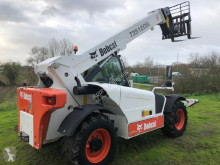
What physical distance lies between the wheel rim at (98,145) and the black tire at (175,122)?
2.12 meters

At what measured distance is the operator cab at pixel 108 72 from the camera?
442cm

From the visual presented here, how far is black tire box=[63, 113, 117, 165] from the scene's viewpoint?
330 cm

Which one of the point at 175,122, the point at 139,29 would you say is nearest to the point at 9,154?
the point at 175,122

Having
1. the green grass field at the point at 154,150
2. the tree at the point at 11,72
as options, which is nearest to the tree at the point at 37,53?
the tree at the point at 11,72

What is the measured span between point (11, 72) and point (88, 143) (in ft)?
89.6

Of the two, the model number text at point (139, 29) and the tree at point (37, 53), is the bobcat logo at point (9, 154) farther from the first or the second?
the tree at point (37, 53)

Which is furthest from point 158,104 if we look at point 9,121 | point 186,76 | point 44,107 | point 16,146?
point 186,76

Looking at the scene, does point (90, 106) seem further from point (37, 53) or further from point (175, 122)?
point (37, 53)

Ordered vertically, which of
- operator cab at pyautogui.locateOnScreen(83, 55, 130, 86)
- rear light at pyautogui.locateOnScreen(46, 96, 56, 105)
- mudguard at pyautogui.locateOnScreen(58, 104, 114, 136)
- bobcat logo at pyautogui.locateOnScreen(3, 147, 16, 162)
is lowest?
bobcat logo at pyautogui.locateOnScreen(3, 147, 16, 162)

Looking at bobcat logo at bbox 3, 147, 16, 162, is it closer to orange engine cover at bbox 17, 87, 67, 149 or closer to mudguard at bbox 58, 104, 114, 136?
orange engine cover at bbox 17, 87, 67, 149

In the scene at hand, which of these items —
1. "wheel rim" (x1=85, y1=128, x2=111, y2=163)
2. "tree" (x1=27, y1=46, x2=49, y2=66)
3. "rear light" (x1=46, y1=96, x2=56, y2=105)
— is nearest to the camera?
"rear light" (x1=46, y1=96, x2=56, y2=105)

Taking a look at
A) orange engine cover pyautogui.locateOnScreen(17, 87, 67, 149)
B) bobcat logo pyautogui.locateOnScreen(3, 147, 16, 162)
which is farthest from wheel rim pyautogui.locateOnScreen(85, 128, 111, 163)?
bobcat logo pyautogui.locateOnScreen(3, 147, 16, 162)

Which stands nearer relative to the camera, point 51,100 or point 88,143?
point 51,100

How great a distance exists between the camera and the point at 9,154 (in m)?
4.41
